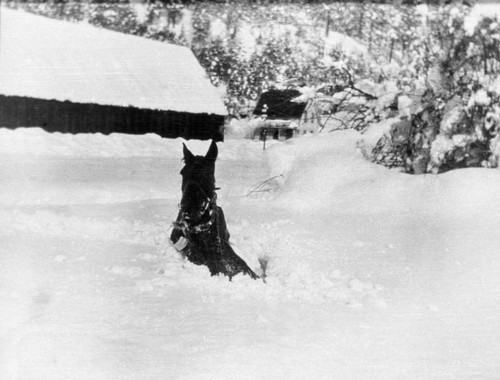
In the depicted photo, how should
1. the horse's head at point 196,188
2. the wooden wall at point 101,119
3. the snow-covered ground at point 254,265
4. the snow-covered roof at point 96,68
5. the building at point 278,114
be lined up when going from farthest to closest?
the building at point 278,114 → the snow-covered roof at point 96,68 → the wooden wall at point 101,119 → the horse's head at point 196,188 → the snow-covered ground at point 254,265

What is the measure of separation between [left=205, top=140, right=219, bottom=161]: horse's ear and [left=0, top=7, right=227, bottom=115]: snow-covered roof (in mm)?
392

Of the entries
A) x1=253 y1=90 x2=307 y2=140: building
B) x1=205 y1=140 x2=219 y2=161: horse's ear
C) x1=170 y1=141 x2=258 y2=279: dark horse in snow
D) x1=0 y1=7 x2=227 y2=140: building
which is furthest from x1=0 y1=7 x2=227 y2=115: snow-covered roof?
x1=170 y1=141 x2=258 y2=279: dark horse in snow

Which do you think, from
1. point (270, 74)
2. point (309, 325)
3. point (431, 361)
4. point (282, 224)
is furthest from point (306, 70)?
point (431, 361)

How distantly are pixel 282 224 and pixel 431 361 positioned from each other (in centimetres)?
173

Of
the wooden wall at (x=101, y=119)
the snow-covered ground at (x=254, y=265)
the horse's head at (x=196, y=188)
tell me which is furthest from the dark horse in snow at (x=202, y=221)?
the wooden wall at (x=101, y=119)

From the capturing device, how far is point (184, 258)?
11.4 feet

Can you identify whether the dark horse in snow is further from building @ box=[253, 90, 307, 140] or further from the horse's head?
building @ box=[253, 90, 307, 140]

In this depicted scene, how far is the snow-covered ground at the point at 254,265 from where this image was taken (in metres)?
2.33

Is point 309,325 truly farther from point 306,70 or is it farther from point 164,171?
point 306,70

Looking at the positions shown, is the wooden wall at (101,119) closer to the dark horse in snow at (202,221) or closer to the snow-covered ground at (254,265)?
the snow-covered ground at (254,265)

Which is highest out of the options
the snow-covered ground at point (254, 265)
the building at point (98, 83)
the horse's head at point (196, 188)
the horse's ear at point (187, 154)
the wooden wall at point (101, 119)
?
the building at point (98, 83)

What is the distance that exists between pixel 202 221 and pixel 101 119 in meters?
1.02

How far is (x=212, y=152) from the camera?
3551 millimetres

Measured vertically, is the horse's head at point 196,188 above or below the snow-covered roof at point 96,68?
below
